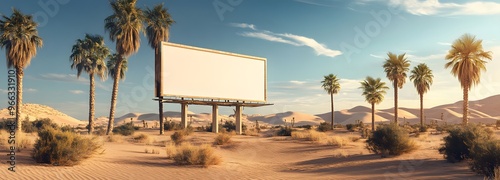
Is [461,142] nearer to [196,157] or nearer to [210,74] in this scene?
[196,157]

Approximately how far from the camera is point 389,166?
15703 mm

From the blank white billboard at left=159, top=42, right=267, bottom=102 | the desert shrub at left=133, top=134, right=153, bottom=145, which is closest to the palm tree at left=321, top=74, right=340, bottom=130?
the blank white billboard at left=159, top=42, right=267, bottom=102

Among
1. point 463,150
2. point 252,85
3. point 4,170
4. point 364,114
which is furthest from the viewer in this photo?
point 364,114

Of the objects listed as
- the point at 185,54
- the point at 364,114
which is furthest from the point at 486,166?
the point at 364,114

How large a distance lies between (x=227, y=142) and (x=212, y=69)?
14350 mm

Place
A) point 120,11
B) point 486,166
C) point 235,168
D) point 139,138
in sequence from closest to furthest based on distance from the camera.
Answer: point 486,166
point 235,168
point 139,138
point 120,11

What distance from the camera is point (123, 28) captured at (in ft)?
130

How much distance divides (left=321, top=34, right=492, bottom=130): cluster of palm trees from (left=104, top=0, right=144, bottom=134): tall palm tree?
2665 centimetres

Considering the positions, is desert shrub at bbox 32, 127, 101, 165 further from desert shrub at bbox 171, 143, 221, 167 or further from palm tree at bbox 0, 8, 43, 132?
palm tree at bbox 0, 8, 43, 132

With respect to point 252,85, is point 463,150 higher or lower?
lower

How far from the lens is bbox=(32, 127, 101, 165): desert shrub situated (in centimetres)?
1474

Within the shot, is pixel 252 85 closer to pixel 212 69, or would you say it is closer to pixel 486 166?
pixel 212 69

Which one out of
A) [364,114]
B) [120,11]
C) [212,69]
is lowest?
[364,114]

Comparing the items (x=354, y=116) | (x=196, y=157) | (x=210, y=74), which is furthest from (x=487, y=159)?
(x=354, y=116)
